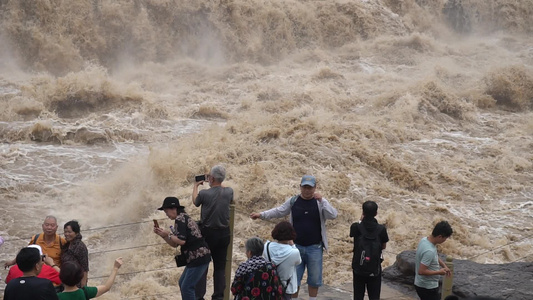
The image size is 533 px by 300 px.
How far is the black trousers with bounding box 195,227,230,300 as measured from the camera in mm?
5344

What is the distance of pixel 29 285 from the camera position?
146 inches

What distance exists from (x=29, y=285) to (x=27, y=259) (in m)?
0.17

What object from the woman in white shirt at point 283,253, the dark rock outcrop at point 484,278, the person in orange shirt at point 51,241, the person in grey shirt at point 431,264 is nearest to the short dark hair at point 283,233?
the woman in white shirt at point 283,253

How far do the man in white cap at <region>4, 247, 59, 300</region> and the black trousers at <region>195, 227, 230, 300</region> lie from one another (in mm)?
1659

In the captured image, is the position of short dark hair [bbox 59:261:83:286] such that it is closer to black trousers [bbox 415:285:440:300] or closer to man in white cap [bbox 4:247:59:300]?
man in white cap [bbox 4:247:59:300]

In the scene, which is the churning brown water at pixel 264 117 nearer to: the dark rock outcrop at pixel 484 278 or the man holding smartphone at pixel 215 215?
the dark rock outcrop at pixel 484 278

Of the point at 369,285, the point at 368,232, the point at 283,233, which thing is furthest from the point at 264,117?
the point at 283,233

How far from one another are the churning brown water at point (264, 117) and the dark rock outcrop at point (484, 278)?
77.6 inches

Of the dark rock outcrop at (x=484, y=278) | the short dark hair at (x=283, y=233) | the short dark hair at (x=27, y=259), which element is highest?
the short dark hair at (x=283, y=233)

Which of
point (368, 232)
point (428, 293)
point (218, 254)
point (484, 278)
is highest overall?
point (368, 232)

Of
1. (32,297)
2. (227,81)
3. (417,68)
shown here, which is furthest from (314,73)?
(32,297)

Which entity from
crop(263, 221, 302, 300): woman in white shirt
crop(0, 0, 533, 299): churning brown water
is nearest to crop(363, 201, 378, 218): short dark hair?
crop(263, 221, 302, 300): woman in white shirt

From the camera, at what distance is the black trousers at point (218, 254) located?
17.5 ft

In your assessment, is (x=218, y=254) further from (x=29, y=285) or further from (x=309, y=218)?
(x=29, y=285)
